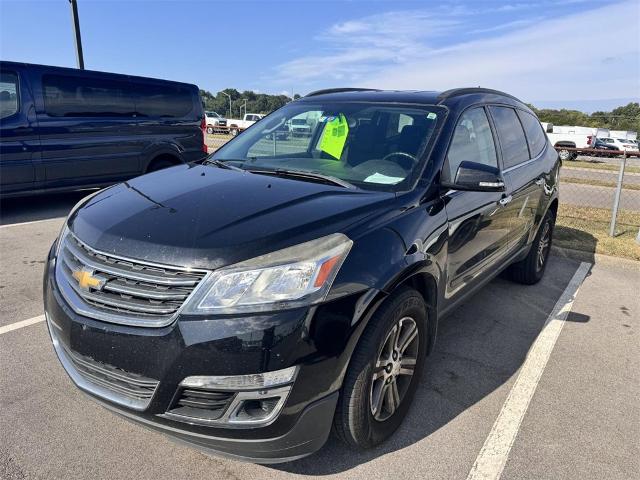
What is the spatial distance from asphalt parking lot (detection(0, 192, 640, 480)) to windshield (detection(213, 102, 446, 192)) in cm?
141

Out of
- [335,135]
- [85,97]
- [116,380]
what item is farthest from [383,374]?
[85,97]

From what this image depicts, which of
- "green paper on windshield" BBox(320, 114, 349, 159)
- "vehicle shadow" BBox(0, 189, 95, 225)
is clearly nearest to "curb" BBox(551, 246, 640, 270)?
"green paper on windshield" BBox(320, 114, 349, 159)

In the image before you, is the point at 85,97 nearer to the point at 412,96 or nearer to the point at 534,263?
the point at 412,96

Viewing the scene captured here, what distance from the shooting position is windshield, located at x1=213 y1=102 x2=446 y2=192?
3041mm

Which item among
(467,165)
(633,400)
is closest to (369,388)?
(467,165)

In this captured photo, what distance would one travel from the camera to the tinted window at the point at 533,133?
471 centimetres

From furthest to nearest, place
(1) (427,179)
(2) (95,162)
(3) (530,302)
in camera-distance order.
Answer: (2) (95,162) → (3) (530,302) → (1) (427,179)

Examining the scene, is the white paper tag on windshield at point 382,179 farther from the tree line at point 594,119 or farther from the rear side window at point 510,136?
the tree line at point 594,119

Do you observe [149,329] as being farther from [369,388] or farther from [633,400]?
[633,400]

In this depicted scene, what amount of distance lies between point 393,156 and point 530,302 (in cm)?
251

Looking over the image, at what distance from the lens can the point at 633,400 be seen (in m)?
3.18

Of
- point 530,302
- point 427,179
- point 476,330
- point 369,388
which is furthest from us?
point 530,302

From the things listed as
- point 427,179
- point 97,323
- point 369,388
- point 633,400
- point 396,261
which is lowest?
point 633,400

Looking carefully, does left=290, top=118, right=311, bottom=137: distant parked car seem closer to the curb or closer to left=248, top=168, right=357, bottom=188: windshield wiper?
left=248, top=168, right=357, bottom=188: windshield wiper
